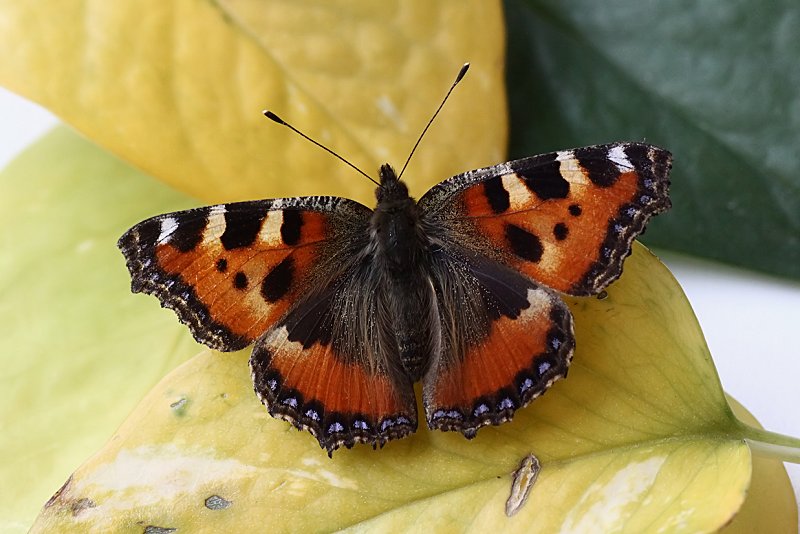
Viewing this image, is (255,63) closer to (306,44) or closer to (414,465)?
(306,44)

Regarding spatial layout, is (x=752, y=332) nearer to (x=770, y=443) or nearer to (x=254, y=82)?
(x=770, y=443)

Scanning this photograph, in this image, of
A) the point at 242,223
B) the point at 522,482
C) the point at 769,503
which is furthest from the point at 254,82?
the point at 769,503

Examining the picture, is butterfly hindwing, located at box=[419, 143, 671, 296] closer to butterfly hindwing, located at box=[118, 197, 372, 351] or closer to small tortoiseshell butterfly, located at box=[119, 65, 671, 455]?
small tortoiseshell butterfly, located at box=[119, 65, 671, 455]

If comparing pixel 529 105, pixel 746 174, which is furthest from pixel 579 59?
pixel 746 174

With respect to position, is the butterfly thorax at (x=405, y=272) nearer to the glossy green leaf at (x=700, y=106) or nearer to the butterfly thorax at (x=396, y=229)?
the butterfly thorax at (x=396, y=229)

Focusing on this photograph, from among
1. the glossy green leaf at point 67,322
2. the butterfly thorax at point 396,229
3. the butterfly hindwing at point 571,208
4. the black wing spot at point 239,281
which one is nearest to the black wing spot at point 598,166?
the butterfly hindwing at point 571,208
